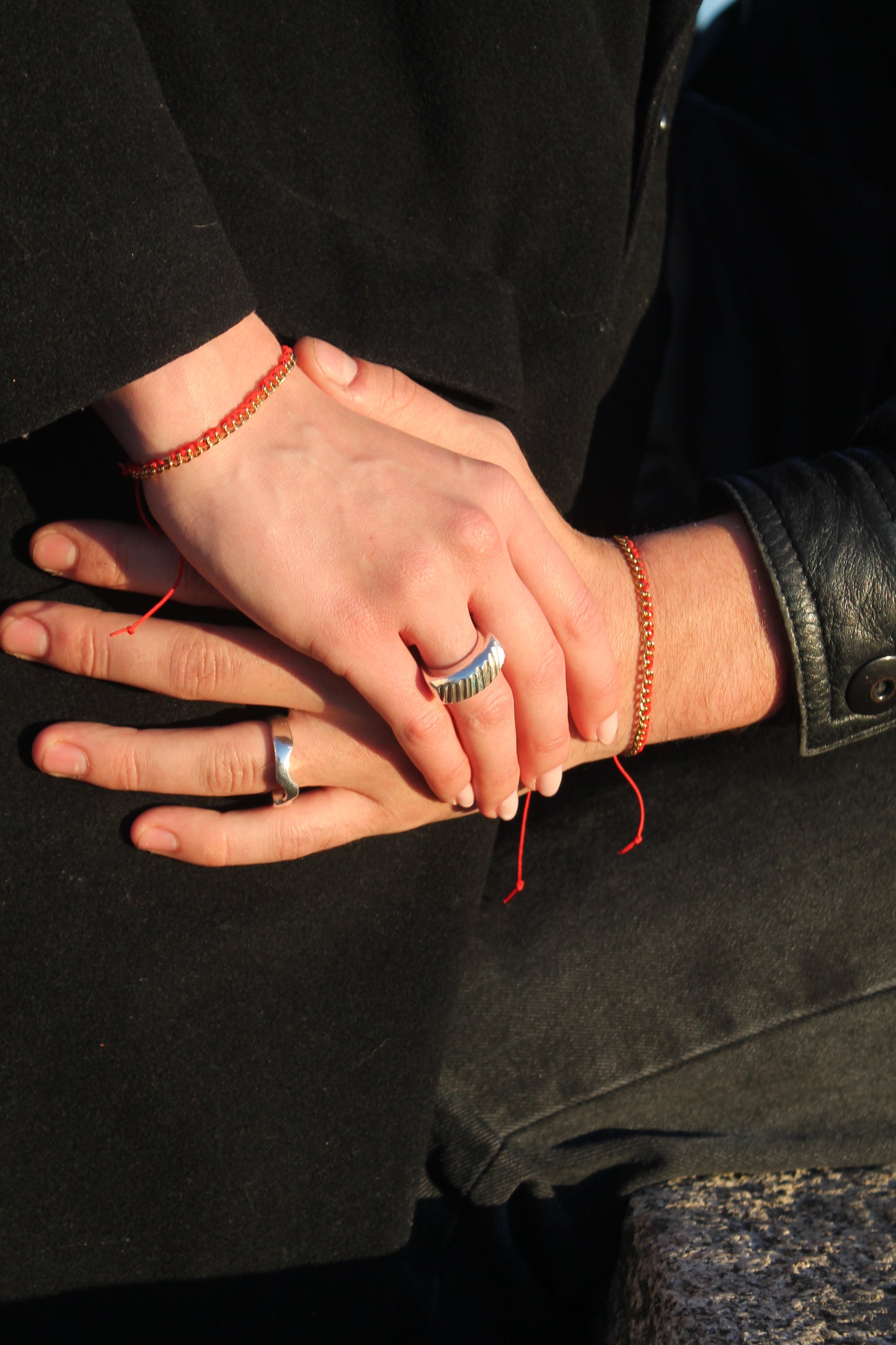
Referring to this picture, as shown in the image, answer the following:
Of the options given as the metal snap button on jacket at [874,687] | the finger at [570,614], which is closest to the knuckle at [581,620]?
the finger at [570,614]

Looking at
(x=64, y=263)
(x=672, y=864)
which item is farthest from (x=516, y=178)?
(x=672, y=864)

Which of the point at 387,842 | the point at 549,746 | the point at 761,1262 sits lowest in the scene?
the point at 761,1262

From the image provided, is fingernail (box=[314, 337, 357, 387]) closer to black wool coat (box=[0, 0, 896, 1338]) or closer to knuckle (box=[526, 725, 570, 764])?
black wool coat (box=[0, 0, 896, 1338])

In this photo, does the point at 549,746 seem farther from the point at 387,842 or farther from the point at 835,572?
the point at 835,572

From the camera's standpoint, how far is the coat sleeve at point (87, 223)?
82 cm

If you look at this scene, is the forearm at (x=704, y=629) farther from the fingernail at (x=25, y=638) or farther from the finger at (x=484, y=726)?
the fingernail at (x=25, y=638)

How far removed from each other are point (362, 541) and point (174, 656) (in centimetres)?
26

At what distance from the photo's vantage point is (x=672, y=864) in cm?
126

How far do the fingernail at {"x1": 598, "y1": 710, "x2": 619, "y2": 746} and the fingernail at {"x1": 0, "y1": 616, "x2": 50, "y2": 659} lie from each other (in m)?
0.61

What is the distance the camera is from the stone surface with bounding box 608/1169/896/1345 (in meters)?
0.90

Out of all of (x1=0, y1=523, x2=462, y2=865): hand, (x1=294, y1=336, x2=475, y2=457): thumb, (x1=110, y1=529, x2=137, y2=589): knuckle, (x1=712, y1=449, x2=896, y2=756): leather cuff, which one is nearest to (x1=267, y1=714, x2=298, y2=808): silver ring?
(x1=0, y1=523, x2=462, y2=865): hand

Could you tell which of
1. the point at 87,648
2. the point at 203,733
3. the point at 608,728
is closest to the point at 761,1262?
the point at 608,728

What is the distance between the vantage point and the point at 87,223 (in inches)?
33.0

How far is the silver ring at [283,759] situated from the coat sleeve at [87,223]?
389 mm
